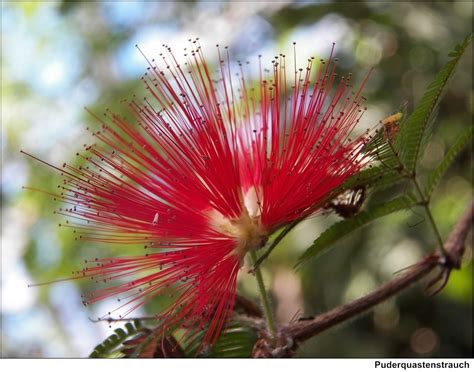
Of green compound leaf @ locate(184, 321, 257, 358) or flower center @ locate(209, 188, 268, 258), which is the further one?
green compound leaf @ locate(184, 321, 257, 358)

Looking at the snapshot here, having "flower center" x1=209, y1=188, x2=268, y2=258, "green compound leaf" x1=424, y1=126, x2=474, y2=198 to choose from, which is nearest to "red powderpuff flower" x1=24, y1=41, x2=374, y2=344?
"flower center" x1=209, y1=188, x2=268, y2=258

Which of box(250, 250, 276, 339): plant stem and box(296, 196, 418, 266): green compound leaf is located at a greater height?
box(296, 196, 418, 266): green compound leaf

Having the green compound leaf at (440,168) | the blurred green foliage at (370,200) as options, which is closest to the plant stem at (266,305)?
the green compound leaf at (440,168)

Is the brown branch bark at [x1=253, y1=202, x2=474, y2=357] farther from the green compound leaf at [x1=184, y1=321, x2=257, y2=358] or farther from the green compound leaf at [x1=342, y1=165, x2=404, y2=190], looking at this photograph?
the green compound leaf at [x1=342, y1=165, x2=404, y2=190]

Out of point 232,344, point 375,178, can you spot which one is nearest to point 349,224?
point 375,178

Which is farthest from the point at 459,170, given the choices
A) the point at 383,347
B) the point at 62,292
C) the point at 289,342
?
the point at 62,292

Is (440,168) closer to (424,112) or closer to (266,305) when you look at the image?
(424,112)

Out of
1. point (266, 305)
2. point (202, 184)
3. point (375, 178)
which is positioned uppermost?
point (202, 184)
